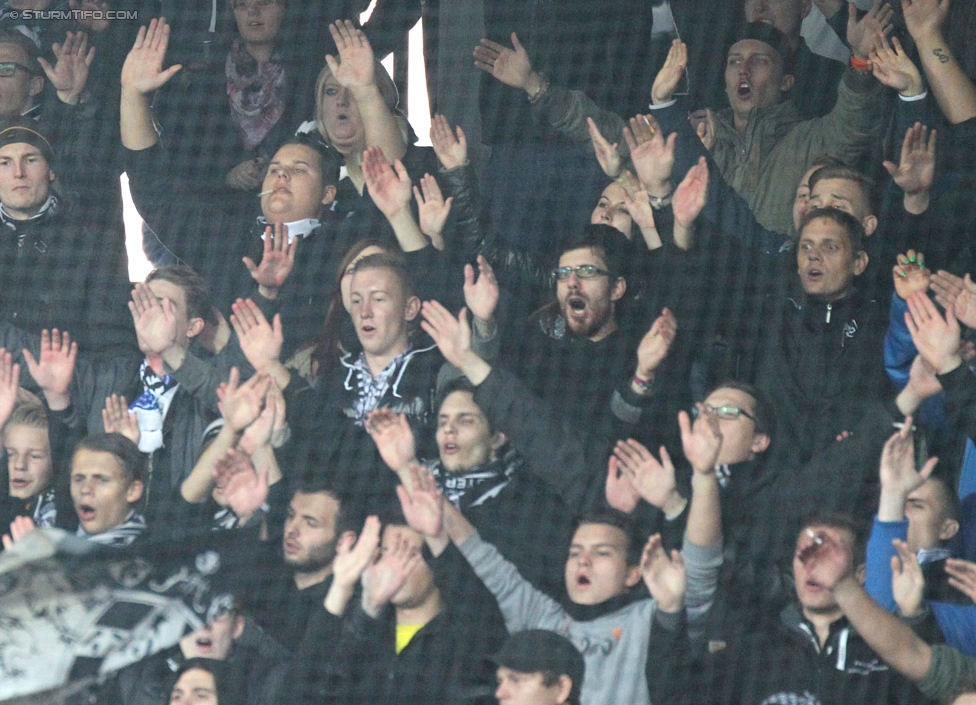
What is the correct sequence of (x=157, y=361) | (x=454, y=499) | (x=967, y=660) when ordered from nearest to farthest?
(x=967, y=660), (x=454, y=499), (x=157, y=361)

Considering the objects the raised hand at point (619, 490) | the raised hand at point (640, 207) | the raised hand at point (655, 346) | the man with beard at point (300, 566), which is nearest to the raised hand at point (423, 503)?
the man with beard at point (300, 566)

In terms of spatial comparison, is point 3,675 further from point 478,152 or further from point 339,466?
point 478,152

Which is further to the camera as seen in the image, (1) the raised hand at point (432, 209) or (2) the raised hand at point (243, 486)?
(1) the raised hand at point (432, 209)

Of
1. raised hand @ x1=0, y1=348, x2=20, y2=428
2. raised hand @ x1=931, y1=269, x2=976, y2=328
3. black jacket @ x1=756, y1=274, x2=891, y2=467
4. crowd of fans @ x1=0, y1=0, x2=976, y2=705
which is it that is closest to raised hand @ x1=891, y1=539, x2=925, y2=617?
crowd of fans @ x1=0, y1=0, x2=976, y2=705

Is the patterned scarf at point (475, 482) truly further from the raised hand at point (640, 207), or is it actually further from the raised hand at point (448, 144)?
the raised hand at point (448, 144)

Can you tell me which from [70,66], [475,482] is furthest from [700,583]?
[70,66]

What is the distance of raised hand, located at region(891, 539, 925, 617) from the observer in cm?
313

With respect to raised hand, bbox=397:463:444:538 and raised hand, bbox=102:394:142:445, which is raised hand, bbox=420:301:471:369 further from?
raised hand, bbox=102:394:142:445

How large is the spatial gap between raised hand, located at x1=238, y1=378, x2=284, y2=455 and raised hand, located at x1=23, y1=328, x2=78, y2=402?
0.46 meters

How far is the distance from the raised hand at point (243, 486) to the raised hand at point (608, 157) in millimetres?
1035

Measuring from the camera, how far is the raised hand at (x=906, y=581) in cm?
313

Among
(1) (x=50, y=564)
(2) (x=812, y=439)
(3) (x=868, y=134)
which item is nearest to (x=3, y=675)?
(1) (x=50, y=564)

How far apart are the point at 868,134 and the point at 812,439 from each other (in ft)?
2.32

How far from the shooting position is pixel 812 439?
3271 mm
